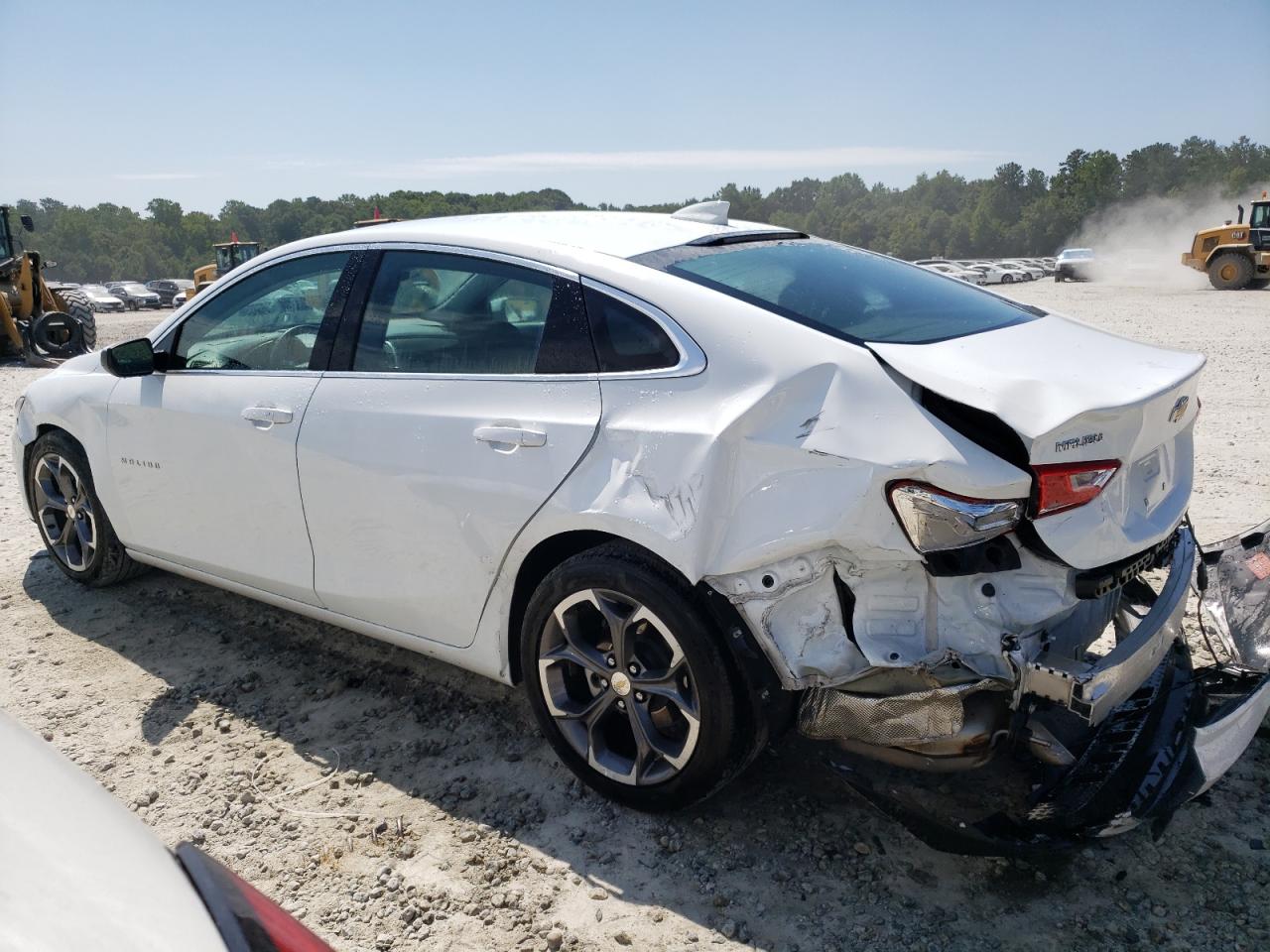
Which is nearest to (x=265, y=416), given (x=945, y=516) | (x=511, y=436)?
(x=511, y=436)

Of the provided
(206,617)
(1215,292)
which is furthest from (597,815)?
(1215,292)

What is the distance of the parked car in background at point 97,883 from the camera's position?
1095 millimetres

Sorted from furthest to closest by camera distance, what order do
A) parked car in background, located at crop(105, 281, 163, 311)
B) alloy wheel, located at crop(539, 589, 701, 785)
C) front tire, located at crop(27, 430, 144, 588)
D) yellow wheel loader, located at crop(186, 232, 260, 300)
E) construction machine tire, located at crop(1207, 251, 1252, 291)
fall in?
1. parked car in background, located at crop(105, 281, 163, 311)
2. yellow wheel loader, located at crop(186, 232, 260, 300)
3. construction machine tire, located at crop(1207, 251, 1252, 291)
4. front tire, located at crop(27, 430, 144, 588)
5. alloy wheel, located at crop(539, 589, 701, 785)

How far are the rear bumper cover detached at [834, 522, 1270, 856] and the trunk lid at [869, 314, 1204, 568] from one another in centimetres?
24

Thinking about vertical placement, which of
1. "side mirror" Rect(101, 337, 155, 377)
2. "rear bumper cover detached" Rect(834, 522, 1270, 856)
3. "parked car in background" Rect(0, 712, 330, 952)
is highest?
"side mirror" Rect(101, 337, 155, 377)

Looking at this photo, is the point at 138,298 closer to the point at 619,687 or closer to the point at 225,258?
the point at 225,258

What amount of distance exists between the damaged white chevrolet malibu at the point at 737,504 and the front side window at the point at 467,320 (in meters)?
0.01

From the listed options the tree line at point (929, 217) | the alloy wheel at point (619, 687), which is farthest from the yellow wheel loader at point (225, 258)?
the tree line at point (929, 217)

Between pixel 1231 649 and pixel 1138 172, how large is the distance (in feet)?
420

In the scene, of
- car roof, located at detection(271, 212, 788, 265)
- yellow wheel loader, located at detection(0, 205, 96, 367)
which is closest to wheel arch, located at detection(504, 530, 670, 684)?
car roof, located at detection(271, 212, 788, 265)

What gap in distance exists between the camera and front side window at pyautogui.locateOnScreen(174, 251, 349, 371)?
3.54 m

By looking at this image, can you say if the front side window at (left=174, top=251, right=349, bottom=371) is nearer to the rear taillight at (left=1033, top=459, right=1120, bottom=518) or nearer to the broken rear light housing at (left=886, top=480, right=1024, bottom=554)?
the broken rear light housing at (left=886, top=480, right=1024, bottom=554)

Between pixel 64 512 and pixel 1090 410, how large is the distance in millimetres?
4530

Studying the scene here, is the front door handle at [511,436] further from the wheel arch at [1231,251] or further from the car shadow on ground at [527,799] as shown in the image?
the wheel arch at [1231,251]
